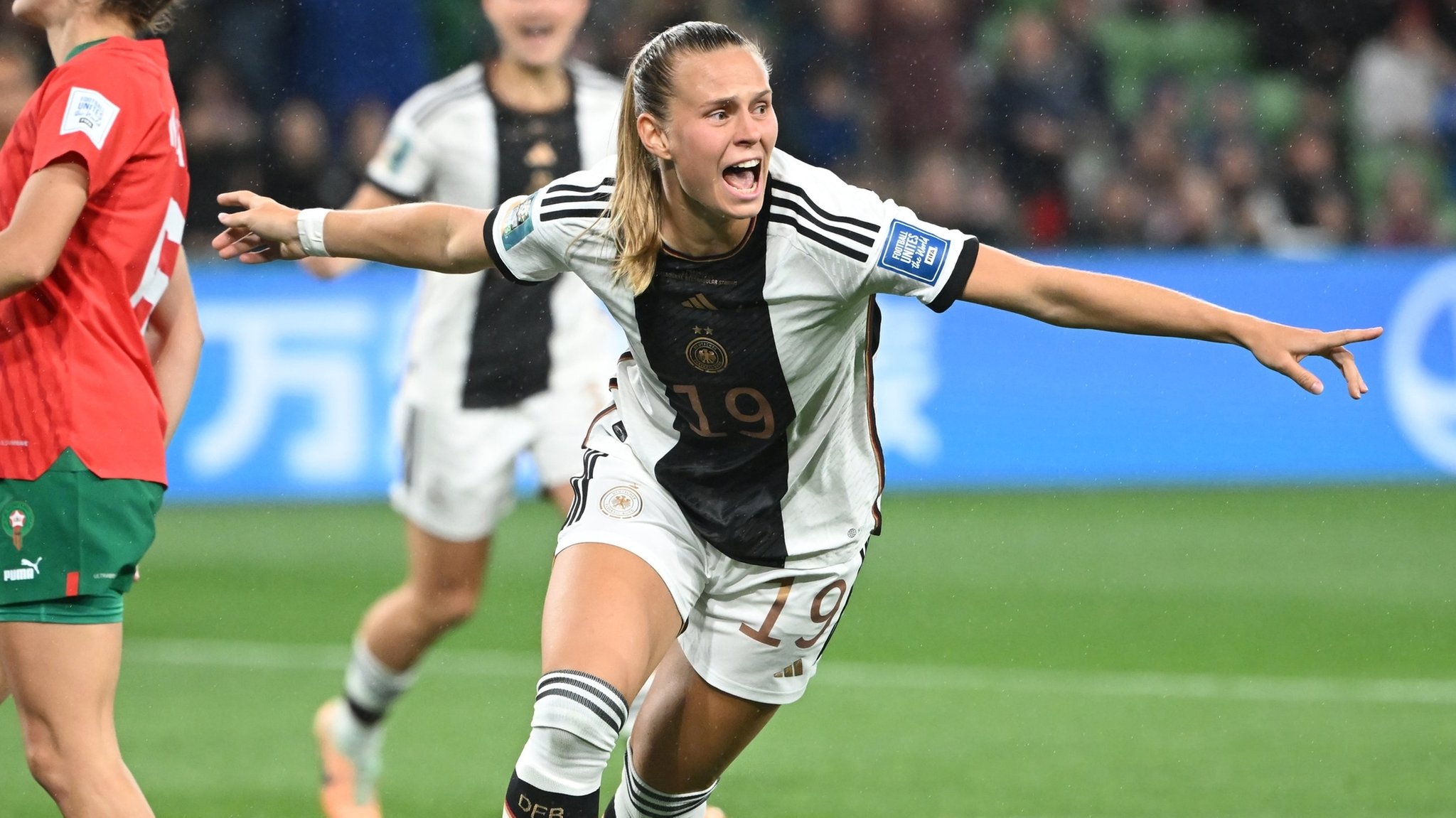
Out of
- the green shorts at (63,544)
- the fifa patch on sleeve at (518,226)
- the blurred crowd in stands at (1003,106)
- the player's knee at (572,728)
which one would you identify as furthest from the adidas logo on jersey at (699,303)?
the blurred crowd in stands at (1003,106)

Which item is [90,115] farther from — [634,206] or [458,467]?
[458,467]

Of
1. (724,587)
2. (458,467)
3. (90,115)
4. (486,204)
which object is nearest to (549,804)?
(724,587)

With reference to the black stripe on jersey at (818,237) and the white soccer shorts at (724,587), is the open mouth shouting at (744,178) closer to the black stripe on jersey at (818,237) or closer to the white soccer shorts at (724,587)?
the black stripe on jersey at (818,237)

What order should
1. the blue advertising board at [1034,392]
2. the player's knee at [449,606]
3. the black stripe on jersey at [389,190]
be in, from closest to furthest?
the player's knee at [449,606]
the black stripe on jersey at [389,190]
the blue advertising board at [1034,392]

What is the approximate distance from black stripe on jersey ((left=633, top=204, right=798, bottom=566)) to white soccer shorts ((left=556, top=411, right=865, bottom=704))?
49 millimetres

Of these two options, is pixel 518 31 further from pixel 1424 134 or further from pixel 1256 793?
pixel 1424 134

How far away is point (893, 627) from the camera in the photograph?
8570 millimetres

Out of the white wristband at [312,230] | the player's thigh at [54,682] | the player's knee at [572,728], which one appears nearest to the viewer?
the player's thigh at [54,682]

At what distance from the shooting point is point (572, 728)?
3799 mm

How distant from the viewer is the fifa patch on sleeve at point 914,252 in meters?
3.87

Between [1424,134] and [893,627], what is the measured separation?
8394mm

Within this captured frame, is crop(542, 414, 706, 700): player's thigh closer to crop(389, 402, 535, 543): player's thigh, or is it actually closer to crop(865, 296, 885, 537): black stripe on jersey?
crop(865, 296, 885, 537): black stripe on jersey

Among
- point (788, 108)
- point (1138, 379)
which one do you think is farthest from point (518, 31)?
point (788, 108)

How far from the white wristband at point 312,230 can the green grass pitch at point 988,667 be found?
2.06m
